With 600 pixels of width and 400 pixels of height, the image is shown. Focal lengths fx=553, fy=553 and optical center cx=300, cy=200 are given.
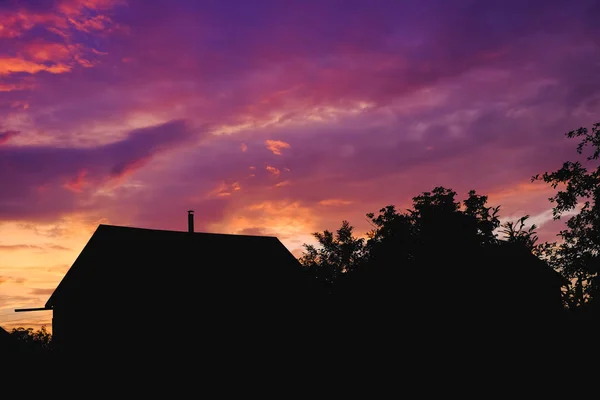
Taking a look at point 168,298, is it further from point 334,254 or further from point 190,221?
point 334,254

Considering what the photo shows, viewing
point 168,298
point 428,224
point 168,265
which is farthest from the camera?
point 428,224

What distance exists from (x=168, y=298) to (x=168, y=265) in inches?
74.2

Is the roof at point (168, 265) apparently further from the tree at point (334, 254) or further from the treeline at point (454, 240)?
the tree at point (334, 254)

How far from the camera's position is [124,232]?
29.2 meters

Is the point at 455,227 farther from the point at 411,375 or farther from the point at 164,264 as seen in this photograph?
the point at 164,264

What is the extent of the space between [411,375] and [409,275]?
19.6 feet

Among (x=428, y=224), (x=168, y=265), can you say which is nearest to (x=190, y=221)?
(x=168, y=265)

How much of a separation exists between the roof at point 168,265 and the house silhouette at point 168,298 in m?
0.05

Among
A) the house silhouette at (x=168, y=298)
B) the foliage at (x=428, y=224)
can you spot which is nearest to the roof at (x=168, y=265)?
the house silhouette at (x=168, y=298)

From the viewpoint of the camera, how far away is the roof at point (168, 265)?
27.7 m

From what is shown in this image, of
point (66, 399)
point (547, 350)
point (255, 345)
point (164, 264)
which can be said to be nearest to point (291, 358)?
point (255, 345)

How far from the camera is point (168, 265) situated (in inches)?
1133

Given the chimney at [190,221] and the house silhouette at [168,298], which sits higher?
the chimney at [190,221]

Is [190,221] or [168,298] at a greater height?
[190,221]
